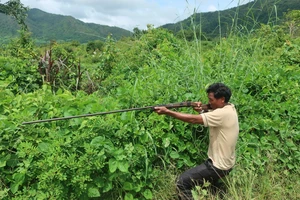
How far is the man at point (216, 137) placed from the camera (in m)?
2.85

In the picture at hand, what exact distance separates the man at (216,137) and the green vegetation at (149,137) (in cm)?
16

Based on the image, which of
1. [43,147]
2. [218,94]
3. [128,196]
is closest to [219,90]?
[218,94]

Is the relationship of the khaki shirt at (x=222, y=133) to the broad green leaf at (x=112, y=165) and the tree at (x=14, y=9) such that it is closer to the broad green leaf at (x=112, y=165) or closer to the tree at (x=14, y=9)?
the broad green leaf at (x=112, y=165)

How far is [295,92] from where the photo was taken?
162 inches

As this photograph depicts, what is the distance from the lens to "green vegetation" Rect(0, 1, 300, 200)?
2543 mm

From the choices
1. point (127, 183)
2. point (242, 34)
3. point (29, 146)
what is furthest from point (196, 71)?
point (29, 146)

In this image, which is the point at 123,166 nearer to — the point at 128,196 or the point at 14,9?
the point at 128,196

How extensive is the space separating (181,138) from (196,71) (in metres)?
0.93

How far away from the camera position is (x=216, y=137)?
9.67 feet

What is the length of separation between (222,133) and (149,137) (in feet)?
2.27

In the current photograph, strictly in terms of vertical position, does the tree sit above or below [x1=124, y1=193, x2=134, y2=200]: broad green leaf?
above

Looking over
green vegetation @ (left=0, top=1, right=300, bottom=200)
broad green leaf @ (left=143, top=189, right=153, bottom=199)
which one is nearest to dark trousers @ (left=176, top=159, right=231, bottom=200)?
green vegetation @ (left=0, top=1, right=300, bottom=200)

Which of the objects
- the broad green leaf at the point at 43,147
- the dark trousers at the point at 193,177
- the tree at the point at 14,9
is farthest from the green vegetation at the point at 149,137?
the tree at the point at 14,9

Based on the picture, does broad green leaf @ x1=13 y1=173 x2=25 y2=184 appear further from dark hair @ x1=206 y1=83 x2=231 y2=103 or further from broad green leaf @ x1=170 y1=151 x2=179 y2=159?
dark hair @ x1=206 y1=83 x2=231 y2=103
